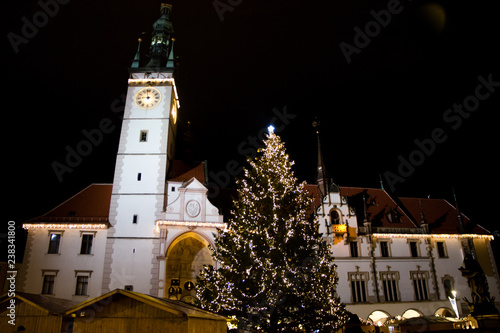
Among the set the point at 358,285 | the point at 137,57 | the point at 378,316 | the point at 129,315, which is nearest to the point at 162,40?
the point at 137,57

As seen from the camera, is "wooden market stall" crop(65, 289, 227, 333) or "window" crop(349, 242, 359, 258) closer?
"wooden market stall" crop(65, 289, 227, 333)

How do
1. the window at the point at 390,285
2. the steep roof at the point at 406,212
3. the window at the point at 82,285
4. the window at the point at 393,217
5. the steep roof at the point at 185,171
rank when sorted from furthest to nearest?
the window at the point at 393,217 < the steep roof at the point at 406,212 < the window at the point at 390,285 < the steep roof at the point at 185,171 < the window at the point at 82,285

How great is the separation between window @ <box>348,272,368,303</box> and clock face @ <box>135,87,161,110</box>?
2221 cm

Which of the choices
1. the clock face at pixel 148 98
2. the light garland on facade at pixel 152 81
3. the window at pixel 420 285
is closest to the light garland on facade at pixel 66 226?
the clock face at pixel 148 98

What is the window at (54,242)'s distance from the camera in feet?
85.3

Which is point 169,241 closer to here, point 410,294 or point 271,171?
point 271,171

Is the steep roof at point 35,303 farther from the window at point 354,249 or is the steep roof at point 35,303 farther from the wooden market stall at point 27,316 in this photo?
the window at point 354,249

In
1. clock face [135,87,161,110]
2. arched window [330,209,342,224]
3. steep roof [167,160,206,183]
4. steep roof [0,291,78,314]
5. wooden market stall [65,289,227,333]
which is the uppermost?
clock face [135,87,161,110]

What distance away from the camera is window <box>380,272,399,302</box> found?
95.5ft

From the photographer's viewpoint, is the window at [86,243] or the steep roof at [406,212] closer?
the window at [86,243]

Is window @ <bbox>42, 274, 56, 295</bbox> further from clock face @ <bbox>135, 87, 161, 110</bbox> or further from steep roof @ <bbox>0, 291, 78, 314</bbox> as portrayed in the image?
clock face @ <bbox>135, 87, 161, 110</bbox>

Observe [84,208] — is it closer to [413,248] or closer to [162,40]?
[162,40]

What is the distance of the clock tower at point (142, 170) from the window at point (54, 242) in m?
3.89

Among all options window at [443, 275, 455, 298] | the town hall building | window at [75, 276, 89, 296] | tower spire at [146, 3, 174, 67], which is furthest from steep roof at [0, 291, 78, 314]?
window at [443, 275, 455, 298]
